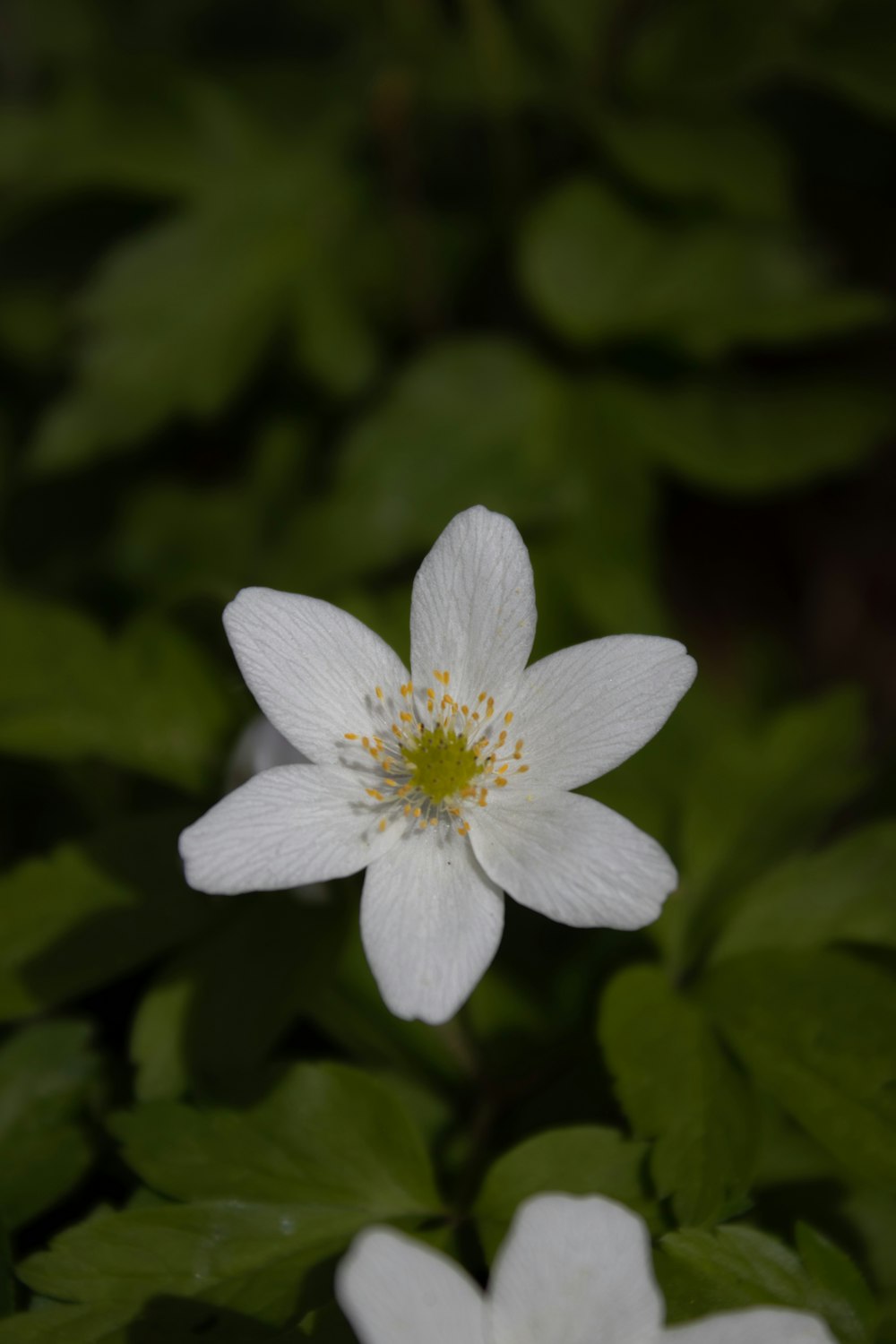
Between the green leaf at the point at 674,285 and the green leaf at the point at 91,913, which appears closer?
the green leaf at the point at 91,913

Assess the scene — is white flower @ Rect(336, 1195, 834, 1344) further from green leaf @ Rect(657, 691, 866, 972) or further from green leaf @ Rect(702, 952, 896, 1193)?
green leaf @ Rect(657, 691, 866, 972)

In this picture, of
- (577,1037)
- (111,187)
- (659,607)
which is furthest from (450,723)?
(111,187)

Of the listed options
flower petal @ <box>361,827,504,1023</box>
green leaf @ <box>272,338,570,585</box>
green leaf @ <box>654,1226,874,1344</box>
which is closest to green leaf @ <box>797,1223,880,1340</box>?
→ green leaf @ <box>654,1226,874,1344</box>

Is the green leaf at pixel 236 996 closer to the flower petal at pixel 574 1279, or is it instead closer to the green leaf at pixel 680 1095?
the green leaf at pixel 680 1095

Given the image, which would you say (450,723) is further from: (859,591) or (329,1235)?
(859,591)

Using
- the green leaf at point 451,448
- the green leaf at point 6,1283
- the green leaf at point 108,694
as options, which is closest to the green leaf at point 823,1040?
the green leaf at point 108,694

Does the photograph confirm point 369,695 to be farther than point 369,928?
Yes
